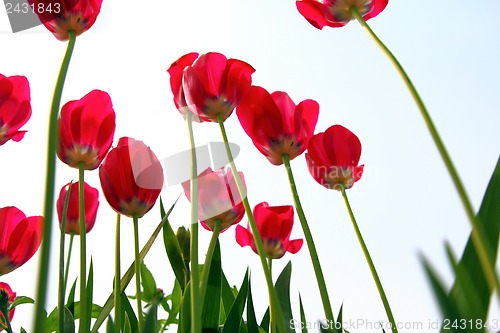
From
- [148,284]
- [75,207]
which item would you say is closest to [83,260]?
[75,207]

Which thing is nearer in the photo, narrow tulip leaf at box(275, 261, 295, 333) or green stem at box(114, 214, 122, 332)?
green stem at box(114, 214, 122, 332)

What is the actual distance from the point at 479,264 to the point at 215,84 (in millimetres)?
387

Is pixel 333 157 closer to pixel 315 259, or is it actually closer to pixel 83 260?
pixel 315 259

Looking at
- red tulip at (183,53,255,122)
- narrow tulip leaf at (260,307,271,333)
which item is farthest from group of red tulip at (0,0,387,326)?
narrow tulip leaf at (260,307,271,333)

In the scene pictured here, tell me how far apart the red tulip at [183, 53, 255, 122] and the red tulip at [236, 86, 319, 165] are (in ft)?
0.11

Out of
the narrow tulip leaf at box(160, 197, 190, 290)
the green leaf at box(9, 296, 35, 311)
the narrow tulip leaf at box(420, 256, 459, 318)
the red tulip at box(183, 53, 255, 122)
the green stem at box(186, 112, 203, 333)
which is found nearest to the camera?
the narrow tulip leaf at box(420, 256, 459, 318)

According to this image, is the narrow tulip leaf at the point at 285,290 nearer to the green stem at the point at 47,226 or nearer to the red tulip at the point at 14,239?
the red tulip at the point at 14,239

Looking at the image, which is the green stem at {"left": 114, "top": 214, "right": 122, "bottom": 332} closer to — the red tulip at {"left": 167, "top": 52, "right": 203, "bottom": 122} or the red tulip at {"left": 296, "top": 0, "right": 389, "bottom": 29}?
the red tulip at {"left": 167, "top": 52, "right": 203, "bottom": 122}

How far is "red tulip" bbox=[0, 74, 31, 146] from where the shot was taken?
705 millimetres

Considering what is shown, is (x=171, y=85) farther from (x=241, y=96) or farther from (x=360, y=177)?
(x=360, y=177)

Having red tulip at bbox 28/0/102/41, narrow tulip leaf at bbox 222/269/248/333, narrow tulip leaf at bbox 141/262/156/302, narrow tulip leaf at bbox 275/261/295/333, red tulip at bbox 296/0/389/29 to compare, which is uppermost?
red tulip at bbox 296/0/389/29

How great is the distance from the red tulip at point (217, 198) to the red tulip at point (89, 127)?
12cm

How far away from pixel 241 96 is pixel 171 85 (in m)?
0.09

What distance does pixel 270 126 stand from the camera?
0.71m
